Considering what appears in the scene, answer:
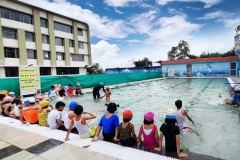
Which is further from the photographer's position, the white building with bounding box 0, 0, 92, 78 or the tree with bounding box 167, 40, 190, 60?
the tree with bounding box 167, 40, 190, 60

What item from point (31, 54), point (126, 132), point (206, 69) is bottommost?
point (126, 132)

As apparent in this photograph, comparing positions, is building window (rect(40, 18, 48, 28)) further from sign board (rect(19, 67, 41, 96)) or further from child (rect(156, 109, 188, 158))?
child (rect(156, 109, 188, 158))

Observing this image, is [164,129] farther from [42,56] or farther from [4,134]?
[42,56]

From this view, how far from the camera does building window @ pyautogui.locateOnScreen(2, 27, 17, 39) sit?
23.5 metres

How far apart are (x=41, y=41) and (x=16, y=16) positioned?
495cm

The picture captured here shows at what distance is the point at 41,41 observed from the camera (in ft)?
92.4

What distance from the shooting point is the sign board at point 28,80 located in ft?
38.9

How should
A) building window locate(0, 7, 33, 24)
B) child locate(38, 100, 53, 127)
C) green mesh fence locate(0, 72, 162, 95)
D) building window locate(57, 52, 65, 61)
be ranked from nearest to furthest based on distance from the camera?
child locate(38, 100, 53, 127), green mesh fence locate(0, 72, 162, 95), building window locate(0, 7, 33, 24), building window locate(57, 52, 65, 61)

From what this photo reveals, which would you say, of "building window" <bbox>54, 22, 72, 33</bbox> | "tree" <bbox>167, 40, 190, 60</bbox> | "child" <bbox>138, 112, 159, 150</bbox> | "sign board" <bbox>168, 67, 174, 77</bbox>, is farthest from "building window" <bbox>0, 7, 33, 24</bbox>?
"tree" <bbox>167, 40, 190, 60</bbox>

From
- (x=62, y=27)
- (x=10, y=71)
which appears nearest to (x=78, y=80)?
(x=10, y=71)

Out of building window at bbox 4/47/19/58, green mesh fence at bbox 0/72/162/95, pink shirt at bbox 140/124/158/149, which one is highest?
building window at bbox 4/47/19/58

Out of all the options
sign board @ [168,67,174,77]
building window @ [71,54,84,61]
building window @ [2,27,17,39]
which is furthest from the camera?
building window @ [71,54,84,61]

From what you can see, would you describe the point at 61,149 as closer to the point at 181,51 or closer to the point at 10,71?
the point at 10,71

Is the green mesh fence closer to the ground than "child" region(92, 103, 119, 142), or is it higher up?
higher up
